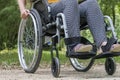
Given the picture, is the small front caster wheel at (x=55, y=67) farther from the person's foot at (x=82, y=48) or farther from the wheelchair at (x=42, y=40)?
the person's foot at (x=82, y=48)

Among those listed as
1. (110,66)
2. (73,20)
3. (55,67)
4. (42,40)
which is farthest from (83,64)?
(73,20)

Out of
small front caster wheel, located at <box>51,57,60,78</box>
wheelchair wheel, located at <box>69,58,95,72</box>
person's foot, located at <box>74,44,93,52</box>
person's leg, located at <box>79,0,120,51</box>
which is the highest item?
person's leg, located at <box>79,0,120,51</box>

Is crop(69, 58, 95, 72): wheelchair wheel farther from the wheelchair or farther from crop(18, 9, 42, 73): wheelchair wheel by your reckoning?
crop(18, 9, 42, 73): wheelchair wheel

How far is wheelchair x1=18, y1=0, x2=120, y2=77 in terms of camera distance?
441 centimetres

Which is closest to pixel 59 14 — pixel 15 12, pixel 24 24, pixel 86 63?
pixel 24 24

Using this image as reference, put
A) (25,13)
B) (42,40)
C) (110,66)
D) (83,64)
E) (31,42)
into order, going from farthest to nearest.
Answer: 1. (83,64)
2. (31,42)
3. (25,13)
4. (110,66)
5. (42,40)

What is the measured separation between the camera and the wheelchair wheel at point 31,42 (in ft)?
15.6

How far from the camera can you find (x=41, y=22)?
4.85 metres

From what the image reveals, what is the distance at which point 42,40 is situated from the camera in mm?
4754

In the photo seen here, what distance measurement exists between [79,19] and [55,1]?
0.66 meters

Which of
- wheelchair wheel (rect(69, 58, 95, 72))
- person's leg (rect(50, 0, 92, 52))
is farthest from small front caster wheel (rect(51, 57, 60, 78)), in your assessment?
wheelchair wheel (rect(69, 58, 95, 72))

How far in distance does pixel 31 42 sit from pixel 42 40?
1.57 feet

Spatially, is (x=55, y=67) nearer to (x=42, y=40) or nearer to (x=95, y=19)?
(x=42, y=40)

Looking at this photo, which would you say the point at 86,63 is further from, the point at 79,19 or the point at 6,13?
the point at 6,13
